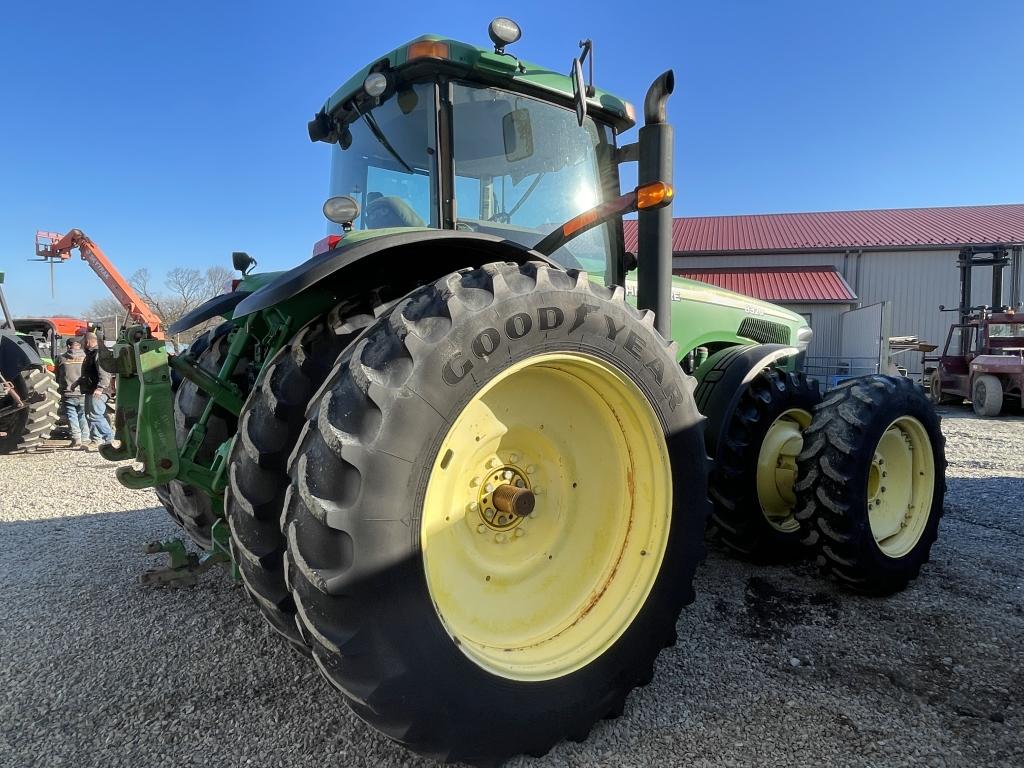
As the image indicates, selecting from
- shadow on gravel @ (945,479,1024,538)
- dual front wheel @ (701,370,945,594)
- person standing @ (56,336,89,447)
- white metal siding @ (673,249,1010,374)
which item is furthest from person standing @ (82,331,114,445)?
white metal siding @ (673,249,1010,374)

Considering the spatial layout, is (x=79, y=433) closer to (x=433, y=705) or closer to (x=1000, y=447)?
(x=433, y=705)

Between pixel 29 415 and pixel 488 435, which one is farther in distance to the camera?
pixel 29 415

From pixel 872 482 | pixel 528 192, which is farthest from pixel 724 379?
pixel 528 192

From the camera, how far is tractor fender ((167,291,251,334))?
7.57 ft

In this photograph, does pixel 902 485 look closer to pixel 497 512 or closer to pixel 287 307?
pixel 497 512

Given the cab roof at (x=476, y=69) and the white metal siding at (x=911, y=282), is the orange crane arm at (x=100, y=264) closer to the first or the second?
the cab roof at (x=476, y=69)

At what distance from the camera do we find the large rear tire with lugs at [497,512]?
4.66 feet

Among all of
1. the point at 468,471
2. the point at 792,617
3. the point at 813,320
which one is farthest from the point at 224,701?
the point at 813,320

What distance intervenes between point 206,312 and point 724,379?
93.7 inches

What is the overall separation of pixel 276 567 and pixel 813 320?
19.8 meters

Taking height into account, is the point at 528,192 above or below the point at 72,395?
above

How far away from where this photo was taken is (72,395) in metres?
8.55

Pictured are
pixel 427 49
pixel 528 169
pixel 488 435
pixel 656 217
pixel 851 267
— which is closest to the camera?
pixel 488 435

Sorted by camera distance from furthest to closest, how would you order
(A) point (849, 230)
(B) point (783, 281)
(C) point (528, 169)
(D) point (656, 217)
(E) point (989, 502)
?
(A) point (849, 230), (B) point (783, 281), (E) point (989, 502), (C) point (528, 169), (D) point (656, 217)
